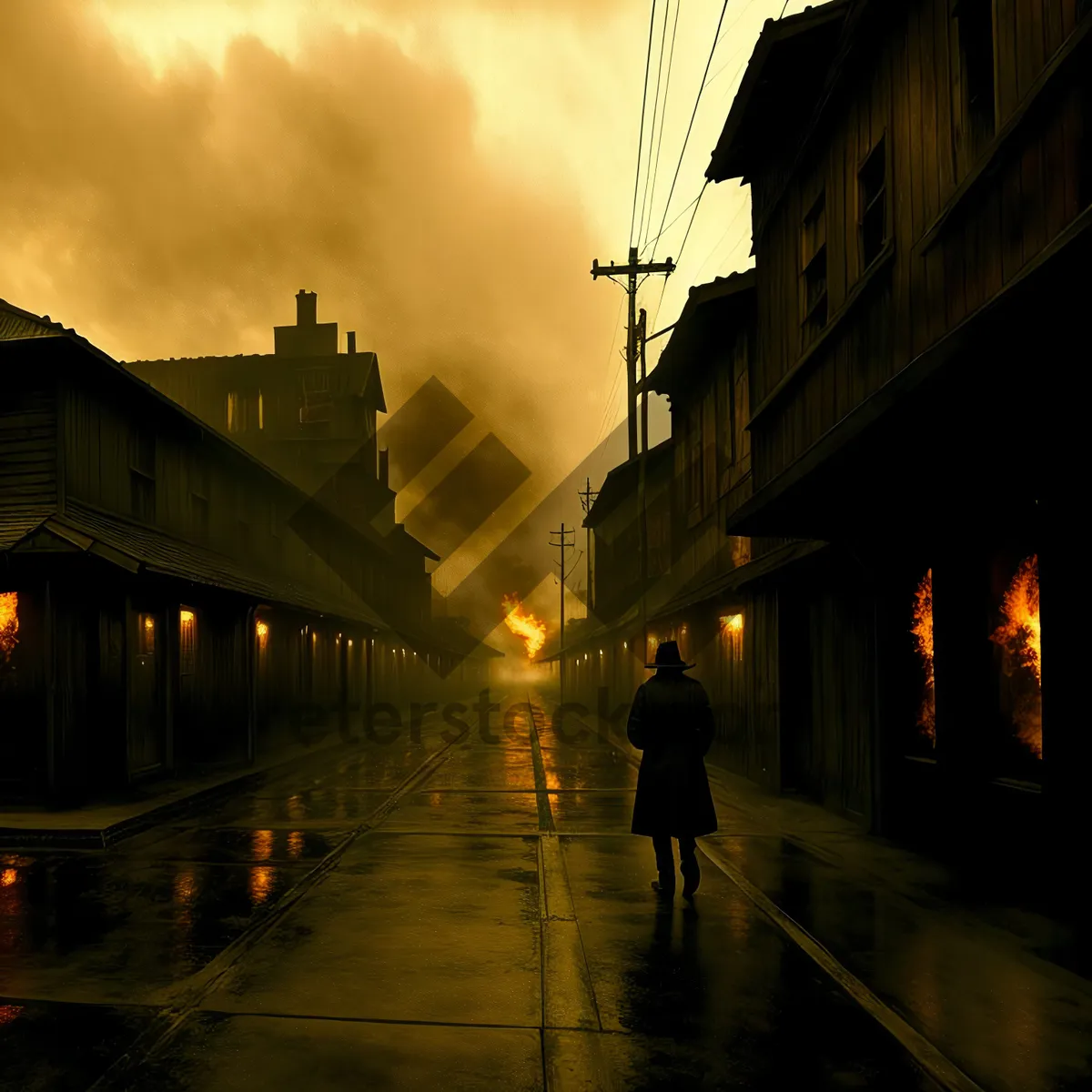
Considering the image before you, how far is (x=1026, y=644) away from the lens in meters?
7.55

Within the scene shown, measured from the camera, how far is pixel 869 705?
10.7 m

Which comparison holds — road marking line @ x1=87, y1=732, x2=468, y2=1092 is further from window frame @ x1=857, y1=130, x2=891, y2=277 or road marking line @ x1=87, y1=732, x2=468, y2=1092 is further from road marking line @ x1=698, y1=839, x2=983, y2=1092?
window frame @ x1=857, y1=130, x2=891, y2=277

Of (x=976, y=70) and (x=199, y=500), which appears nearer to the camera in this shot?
(x=976, y=70)

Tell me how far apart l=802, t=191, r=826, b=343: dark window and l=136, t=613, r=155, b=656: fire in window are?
1081 centimetres

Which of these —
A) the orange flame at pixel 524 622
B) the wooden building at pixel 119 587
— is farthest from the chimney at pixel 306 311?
the orange flame at pixel 524 622

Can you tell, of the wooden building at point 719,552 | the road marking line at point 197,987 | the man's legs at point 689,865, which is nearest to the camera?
the road marking line at point 197,987

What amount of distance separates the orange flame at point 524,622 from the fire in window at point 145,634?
96.7 metres

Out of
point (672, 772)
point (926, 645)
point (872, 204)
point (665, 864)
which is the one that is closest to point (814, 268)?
point (872, 204)

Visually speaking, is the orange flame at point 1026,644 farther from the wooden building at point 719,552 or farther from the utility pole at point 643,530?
the utility pole at point 643,530

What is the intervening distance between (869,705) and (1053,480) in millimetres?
4488

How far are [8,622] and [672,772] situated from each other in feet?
33.2

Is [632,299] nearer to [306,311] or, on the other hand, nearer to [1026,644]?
[306,311]

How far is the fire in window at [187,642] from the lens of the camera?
17.9m

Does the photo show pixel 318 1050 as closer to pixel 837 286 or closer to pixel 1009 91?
pixel 1009 91
